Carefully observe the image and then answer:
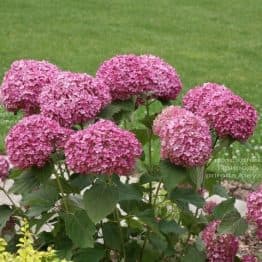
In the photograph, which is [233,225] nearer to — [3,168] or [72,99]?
[72,99]

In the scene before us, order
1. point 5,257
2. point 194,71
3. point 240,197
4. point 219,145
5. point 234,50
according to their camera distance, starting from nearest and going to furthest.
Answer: point 5,257 < point 219,145 < point 240,197 < point 194,71 < point 234,50

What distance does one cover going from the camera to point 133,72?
139 inches

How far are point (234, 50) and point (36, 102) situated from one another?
11.0m

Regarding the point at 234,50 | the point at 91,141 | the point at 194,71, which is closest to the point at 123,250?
the point at 91,141

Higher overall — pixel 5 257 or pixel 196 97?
pixel 196 97

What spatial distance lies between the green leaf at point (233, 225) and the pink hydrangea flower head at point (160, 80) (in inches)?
24.6

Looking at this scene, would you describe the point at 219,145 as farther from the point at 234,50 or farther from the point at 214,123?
the point at 234,50

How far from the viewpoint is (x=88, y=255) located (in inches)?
139

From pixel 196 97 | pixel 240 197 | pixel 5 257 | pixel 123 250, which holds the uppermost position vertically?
pixel 196 97

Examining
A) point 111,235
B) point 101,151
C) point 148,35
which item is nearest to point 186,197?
point 111,235

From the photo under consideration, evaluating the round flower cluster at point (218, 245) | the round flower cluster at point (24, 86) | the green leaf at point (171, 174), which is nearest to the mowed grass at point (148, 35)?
the round flower cluster at point (218, 245)

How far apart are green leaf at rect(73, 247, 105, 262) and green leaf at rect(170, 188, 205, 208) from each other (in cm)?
42

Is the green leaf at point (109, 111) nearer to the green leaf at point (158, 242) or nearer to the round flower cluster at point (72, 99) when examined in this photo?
the round flower cluster at point (72, 99)

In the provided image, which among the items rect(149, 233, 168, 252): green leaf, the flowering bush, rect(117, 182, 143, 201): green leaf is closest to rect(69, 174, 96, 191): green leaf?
the flowering bush
